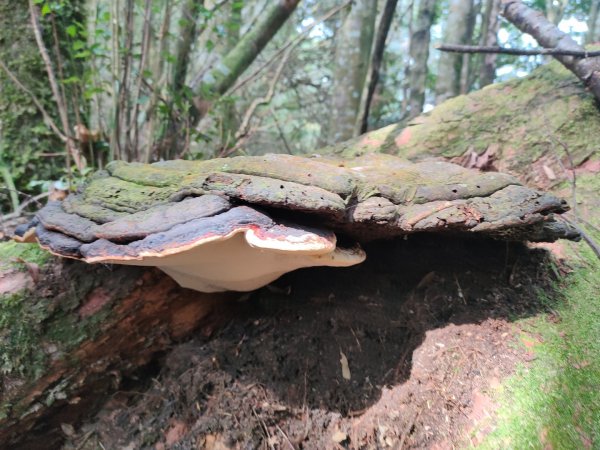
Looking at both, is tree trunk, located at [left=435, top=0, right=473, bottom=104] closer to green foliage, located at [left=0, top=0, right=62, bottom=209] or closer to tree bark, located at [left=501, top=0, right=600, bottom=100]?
tree bark, located at [left=501, top=0, right=600, bottom=100]

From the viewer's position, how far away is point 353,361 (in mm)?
1711

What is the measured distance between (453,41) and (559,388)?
4.91 meters

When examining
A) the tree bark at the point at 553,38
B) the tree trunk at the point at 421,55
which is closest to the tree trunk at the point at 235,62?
the tree trunk at the point at 421,55

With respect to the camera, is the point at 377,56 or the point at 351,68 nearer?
the point at 377,56

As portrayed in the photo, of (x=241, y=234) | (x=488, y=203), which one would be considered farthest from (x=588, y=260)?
(x=241, y=234)

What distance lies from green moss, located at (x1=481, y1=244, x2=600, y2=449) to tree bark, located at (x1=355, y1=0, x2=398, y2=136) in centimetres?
241

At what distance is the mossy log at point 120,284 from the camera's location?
4.33 ft

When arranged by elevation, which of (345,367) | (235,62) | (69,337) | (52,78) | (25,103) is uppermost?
(235,62)

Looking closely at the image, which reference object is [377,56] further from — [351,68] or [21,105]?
[21,105]

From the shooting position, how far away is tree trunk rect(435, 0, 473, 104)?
509 cm

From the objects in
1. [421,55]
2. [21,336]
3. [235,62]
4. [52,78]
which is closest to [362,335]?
[21,336]

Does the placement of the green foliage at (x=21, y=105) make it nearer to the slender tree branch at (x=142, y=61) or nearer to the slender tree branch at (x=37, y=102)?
the slender tree branch at (x=37, y=102)

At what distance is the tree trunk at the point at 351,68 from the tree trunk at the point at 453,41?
118 cm

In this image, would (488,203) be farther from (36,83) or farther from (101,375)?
(36,83)
